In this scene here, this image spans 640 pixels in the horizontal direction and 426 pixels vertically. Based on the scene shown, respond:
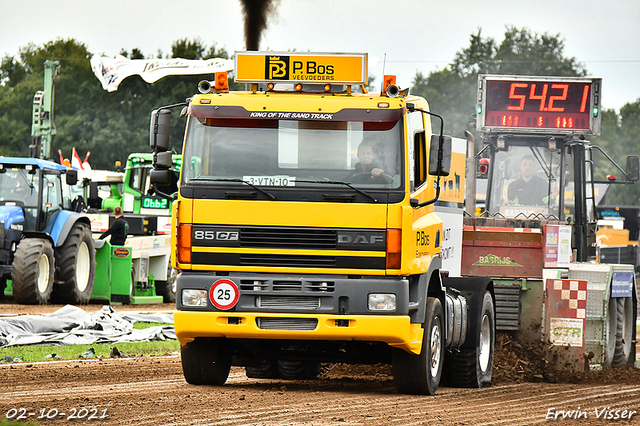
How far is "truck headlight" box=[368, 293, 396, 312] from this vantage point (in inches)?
352

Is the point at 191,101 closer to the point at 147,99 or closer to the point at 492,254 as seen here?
the point at 492,254

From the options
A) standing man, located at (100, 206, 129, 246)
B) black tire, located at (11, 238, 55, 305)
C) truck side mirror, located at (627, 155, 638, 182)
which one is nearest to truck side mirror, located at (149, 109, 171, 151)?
truck side mirror, located at (627, 155, 638, 182)

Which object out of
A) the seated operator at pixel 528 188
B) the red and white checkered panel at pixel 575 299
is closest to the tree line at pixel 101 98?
the seated operator at pixel 528 188

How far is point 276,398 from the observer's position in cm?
Result: 900

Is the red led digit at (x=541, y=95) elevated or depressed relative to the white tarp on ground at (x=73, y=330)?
elevated

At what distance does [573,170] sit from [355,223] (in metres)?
8.41

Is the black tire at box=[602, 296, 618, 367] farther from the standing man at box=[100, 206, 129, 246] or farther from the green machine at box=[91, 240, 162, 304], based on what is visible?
the standing man at box=[100, 206, 129, 246]

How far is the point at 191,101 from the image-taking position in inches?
369

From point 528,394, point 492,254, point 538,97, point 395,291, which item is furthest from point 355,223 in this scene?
point 538,97

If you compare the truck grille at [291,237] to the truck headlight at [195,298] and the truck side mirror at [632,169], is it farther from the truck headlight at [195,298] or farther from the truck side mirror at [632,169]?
the truck side mirror at [632,169]

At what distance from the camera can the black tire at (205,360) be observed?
32.1 feet

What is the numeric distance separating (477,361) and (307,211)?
3.30m

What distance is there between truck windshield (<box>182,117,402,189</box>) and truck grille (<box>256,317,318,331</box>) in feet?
3.78

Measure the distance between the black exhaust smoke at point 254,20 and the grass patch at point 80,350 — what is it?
5.31 metres
